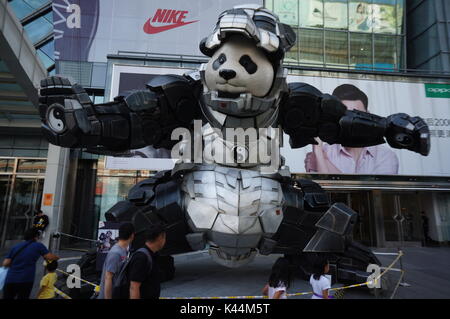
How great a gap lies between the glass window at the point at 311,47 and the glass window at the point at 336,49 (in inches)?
12.4

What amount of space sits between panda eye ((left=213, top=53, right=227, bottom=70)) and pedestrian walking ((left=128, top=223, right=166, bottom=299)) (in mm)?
1850

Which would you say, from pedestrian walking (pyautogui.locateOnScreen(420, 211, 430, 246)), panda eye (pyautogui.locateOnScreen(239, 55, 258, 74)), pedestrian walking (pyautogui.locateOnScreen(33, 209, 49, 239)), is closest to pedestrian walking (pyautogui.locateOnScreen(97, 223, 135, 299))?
panda eye (pyautogui.locateOnScreen(239, 55, 258, 74))

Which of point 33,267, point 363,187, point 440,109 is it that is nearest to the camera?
point 33,267

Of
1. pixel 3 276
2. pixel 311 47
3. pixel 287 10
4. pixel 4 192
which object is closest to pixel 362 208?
pixel 311 47

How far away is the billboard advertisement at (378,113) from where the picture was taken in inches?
374

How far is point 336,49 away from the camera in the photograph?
42.1 feet

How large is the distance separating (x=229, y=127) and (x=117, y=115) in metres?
1.29

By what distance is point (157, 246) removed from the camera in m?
2.20

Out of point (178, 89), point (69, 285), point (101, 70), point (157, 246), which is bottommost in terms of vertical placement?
point (69, 285)

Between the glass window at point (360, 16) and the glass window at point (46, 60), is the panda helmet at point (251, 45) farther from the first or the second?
the glass window at point (46, 60)

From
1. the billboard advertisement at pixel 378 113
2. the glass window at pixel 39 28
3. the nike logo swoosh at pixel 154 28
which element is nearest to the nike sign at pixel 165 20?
the nike logo swoosh at pixel 154 28

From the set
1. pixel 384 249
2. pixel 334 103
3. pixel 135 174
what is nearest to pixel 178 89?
pixel 334 103

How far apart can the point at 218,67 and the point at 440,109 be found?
1086 cm

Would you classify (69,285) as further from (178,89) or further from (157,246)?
(178,89)
